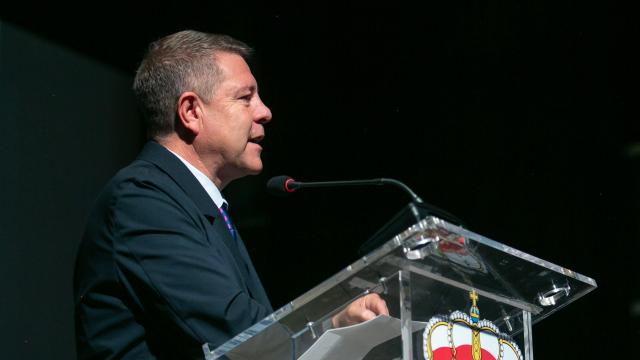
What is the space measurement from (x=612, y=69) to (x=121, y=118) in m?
1.97

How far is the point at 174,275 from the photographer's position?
1.87 meters

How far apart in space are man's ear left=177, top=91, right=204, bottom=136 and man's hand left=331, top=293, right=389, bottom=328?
0.97m

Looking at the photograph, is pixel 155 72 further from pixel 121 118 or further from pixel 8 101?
pixel 121 118

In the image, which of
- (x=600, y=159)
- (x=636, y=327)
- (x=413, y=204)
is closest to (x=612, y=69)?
(x=600, y=159)

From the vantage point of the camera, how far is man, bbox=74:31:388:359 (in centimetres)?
185

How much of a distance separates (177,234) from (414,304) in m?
0.53

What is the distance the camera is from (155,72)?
263cm

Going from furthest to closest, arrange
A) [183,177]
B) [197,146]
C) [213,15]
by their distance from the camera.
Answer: [213,15] → [197,146] → [183,177]

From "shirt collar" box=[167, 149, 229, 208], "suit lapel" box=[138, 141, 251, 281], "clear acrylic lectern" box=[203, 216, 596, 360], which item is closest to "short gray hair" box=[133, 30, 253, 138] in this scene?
"shirt collar" box=[167, 149, 229, 208]

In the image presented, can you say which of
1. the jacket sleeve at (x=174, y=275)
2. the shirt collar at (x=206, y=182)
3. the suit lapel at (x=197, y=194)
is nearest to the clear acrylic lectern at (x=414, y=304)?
the jacket sleeve at (x=174, y=275)

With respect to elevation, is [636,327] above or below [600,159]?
below

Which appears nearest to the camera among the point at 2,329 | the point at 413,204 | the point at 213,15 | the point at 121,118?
the point at 413,204

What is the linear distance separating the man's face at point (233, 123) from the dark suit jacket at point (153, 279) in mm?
354

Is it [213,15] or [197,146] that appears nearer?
[197,146]
